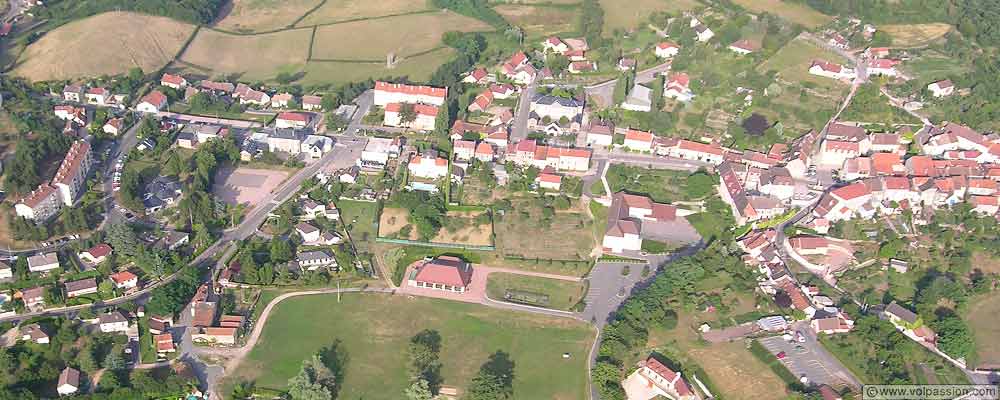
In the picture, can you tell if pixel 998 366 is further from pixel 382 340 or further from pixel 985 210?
pixel 382 340

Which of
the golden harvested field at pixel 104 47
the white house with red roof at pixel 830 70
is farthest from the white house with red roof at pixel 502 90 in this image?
the golden harvested field at pixel 104 47

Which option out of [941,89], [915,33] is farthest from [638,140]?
[915,33]

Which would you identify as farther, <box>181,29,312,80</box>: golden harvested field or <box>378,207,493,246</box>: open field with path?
<box>181,29,312,80</box>: golden harvested field

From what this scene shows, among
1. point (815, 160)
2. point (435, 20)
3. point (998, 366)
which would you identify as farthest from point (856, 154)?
point (435, 20)

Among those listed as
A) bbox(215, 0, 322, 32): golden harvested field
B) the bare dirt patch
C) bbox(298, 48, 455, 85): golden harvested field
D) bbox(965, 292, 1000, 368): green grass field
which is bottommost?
bbox(965, 292, 1000, 368): green grass field

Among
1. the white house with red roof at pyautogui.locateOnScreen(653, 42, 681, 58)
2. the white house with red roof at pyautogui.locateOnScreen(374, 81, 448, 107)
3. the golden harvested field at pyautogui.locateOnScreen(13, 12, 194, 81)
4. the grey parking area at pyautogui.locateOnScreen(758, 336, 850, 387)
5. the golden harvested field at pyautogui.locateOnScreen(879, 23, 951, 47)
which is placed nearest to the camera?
the grey parking area at pyautogui.locateOnScreen(758, 336, 850, 387)

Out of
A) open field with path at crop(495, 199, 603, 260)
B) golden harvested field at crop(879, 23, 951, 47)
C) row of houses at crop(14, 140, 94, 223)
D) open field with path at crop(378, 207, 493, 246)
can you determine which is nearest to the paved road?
open field with path at crop(495, 199, 603, 260)

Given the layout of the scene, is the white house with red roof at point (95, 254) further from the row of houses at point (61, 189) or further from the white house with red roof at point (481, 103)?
the white house with red roof at point (481, 103)

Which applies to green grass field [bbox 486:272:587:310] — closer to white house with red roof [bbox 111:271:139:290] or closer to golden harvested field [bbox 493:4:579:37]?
white house with red roof [bbox 111:271:139:290]
